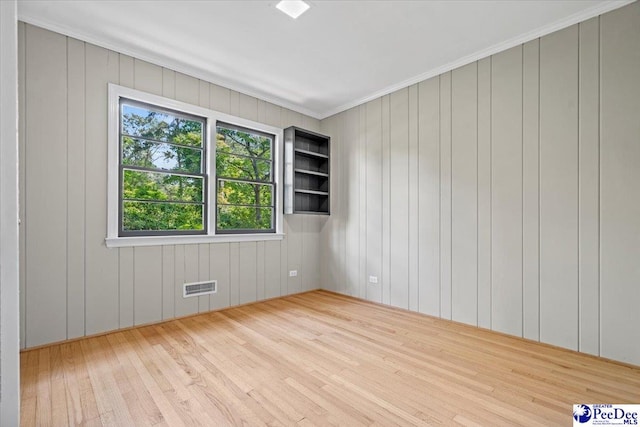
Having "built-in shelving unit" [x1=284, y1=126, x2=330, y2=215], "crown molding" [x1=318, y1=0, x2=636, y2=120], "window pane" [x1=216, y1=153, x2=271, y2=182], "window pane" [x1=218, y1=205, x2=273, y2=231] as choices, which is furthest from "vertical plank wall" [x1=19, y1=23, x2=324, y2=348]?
"crown molding" [x1=318, y1=0, x2=636, y2=120]

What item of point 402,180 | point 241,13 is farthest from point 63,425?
point 402,180

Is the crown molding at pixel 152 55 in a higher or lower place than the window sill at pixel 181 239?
higher

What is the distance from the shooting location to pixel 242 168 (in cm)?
397

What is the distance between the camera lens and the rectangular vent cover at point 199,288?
335 cm

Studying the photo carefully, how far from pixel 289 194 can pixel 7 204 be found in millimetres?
3078

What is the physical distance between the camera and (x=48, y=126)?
258 centimetres

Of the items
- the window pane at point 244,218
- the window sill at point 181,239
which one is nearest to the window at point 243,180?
the window pane at point 244,218

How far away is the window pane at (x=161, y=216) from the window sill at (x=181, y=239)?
0.45 ft

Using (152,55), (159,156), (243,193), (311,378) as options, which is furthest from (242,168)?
(311,378)

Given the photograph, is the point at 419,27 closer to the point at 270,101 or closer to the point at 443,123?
the point at 443,123

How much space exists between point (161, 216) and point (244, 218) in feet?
3.38

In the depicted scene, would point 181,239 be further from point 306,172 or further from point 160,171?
point 306,172

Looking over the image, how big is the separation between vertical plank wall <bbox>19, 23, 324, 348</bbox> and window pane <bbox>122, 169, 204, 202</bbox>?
24 centimetres

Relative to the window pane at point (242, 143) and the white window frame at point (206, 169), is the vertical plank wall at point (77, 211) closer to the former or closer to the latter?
the white window frame at point (206, 169)
